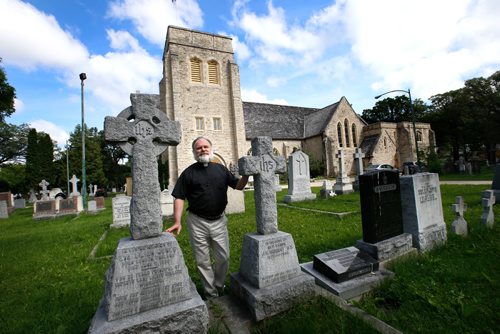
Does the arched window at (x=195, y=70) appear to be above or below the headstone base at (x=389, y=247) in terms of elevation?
above

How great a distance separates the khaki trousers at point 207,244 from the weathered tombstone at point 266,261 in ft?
0.80

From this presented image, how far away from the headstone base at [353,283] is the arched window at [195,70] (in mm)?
21380

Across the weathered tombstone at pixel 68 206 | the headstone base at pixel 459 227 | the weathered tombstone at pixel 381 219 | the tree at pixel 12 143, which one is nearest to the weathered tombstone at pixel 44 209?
the weathered tombstone at pixel 68 206

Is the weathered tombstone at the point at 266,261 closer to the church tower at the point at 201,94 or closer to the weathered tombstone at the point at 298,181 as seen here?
the weathered tombstone at the point at 298,181

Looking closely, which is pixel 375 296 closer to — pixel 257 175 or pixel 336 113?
pixel 257 175

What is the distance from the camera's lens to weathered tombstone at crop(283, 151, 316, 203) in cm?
1129

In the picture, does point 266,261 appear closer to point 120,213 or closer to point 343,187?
point 120,213

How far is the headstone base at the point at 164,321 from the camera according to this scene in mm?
1947

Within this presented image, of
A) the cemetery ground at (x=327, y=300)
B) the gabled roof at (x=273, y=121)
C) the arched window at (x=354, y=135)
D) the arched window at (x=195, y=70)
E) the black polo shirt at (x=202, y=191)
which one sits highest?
the arched window at (x=195, y=70)

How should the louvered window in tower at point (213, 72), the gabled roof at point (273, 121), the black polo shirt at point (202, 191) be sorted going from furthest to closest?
the gabled roof at point (273, 121), the louvered window in tower at point (213, 72), the black polo shirt at point (202, 191)

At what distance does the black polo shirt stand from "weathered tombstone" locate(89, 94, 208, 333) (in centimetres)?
40

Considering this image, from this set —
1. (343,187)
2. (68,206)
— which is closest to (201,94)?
(68,206)

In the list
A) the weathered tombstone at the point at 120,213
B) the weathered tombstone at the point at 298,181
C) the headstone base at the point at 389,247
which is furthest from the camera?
the weathered tombstone at the point at 298,181

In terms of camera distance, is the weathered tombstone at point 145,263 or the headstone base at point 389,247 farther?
the headstone base at point 389,247
